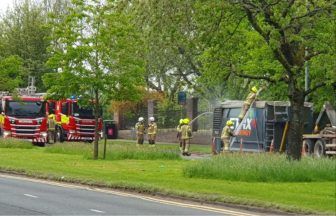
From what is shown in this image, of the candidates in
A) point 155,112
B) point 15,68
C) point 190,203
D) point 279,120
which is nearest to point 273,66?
point 279,120

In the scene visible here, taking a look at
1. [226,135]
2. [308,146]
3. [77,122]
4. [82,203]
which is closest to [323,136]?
[308,146]

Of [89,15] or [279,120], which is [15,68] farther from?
[279,120]

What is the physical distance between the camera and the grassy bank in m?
15.9

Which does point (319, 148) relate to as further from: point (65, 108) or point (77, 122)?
point (65, 108)

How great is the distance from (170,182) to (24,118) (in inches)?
961

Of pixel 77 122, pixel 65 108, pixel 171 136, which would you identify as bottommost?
pixel 171 136

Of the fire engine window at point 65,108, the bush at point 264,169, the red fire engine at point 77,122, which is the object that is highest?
the fire engine window at point 65,108

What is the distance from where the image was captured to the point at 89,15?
93.4 ft

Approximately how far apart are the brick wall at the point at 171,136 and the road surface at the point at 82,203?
97.6 ft

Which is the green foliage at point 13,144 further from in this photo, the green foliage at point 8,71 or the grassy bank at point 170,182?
the grassy bank at point 170,182

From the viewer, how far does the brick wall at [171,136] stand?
4947cm

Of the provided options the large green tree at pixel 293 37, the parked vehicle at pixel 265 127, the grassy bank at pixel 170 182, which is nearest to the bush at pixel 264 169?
the grassy bank at pixel 170 182

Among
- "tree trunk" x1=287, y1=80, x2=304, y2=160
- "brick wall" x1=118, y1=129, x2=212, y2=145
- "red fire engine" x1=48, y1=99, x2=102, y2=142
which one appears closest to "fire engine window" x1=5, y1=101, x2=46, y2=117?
"red fire engine" x1=48, y1=99, x2=102, y2=142

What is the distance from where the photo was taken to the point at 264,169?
65.5 feet
